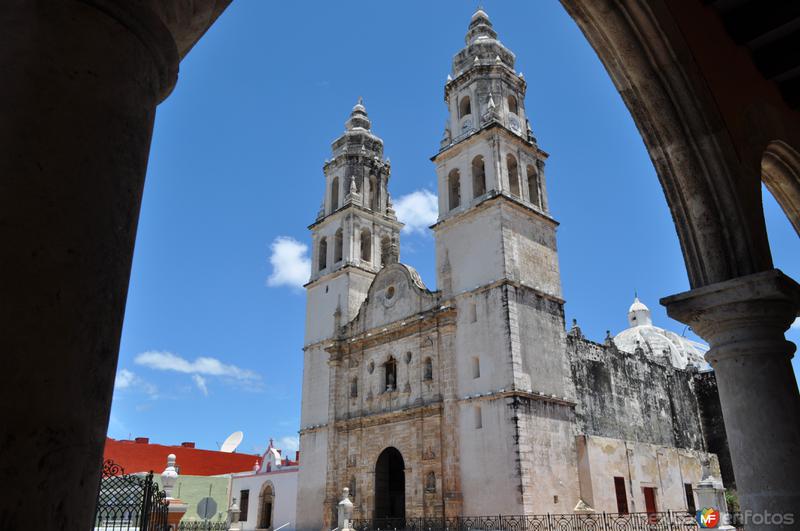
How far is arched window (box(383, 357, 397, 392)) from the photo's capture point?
21.7 m

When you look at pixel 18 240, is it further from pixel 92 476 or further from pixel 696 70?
pixel 696 70

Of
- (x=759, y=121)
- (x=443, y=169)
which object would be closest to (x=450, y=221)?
(x=443, y=169)

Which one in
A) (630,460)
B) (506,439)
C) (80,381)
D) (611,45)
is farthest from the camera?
(630,460)

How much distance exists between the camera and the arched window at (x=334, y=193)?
26.7 m

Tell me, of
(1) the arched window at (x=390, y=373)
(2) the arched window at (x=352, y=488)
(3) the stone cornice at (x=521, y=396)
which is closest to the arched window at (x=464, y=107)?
(1) the arched window at (x=390, y=373)

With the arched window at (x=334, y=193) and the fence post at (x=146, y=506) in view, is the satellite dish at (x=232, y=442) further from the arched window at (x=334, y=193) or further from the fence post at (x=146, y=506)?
the fence post at (x=146, y=506)

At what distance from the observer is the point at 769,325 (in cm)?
413

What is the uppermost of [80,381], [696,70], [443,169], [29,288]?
[443,169]

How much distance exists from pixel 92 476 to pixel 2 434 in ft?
0.73

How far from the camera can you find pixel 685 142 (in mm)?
4609

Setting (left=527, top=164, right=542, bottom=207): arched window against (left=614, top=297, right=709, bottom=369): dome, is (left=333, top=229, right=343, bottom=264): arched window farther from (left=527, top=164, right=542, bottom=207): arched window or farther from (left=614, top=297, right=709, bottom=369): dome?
(left=614, top=297, right=709, bottom=369): dome

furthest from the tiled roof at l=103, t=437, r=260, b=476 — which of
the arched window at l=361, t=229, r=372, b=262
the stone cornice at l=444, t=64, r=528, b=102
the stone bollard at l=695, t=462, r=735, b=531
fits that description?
the stone bollard at l=695, t=462, r=735, b=531

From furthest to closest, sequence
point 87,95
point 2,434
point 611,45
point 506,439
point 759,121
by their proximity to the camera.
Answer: point 506,439 → point 759,121 → point 611,45 → point 87,95 → point 2,434

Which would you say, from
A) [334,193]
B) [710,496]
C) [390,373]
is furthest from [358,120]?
[710,496]
